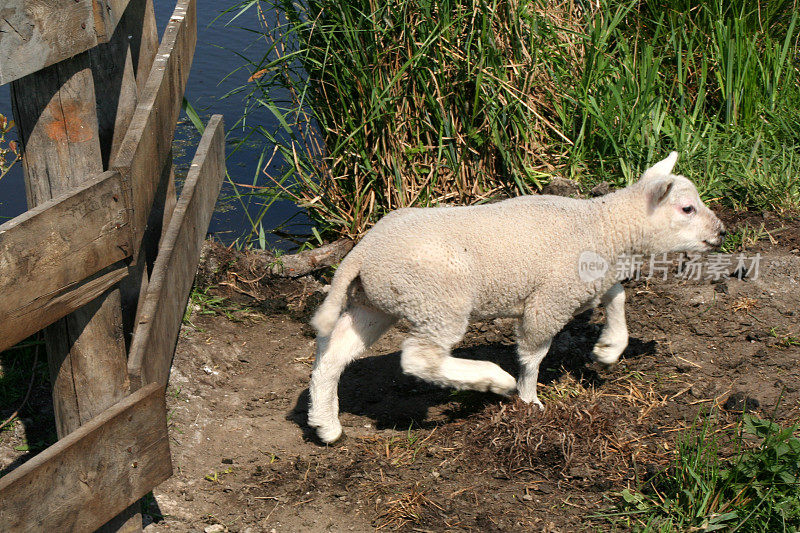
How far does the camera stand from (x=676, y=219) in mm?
4125

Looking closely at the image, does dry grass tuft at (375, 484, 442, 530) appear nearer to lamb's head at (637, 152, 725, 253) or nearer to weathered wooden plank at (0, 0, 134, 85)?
lamb's head at (637, 152, 725, 253)

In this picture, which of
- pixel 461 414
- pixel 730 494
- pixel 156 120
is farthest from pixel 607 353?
pixel 156 120

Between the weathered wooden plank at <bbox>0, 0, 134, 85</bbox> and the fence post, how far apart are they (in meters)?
0.10

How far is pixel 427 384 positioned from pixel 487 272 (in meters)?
1.15

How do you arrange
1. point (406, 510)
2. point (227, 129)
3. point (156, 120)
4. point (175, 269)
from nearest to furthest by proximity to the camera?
1. point (156, 120)
2. point (406, 510)
3. point (175, 269)
4. point (227, 129)

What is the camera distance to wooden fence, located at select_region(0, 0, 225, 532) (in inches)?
94.7

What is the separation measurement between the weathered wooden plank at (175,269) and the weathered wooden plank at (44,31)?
1026mm

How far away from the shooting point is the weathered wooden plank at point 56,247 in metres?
2.34

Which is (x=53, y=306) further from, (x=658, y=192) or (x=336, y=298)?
(x=658, y=192)

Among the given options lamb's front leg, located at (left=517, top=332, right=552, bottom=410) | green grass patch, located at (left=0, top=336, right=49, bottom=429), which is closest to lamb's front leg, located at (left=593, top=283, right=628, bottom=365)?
lamb's front leg, located at (left=517, top=332, right=552, bottom=410)

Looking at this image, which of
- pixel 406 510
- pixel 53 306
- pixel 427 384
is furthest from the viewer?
pixel 427 384

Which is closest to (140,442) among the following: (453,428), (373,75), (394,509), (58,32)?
(394,509)

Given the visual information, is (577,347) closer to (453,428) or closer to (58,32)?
(453,428)

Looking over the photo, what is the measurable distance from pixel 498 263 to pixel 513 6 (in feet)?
9.04
